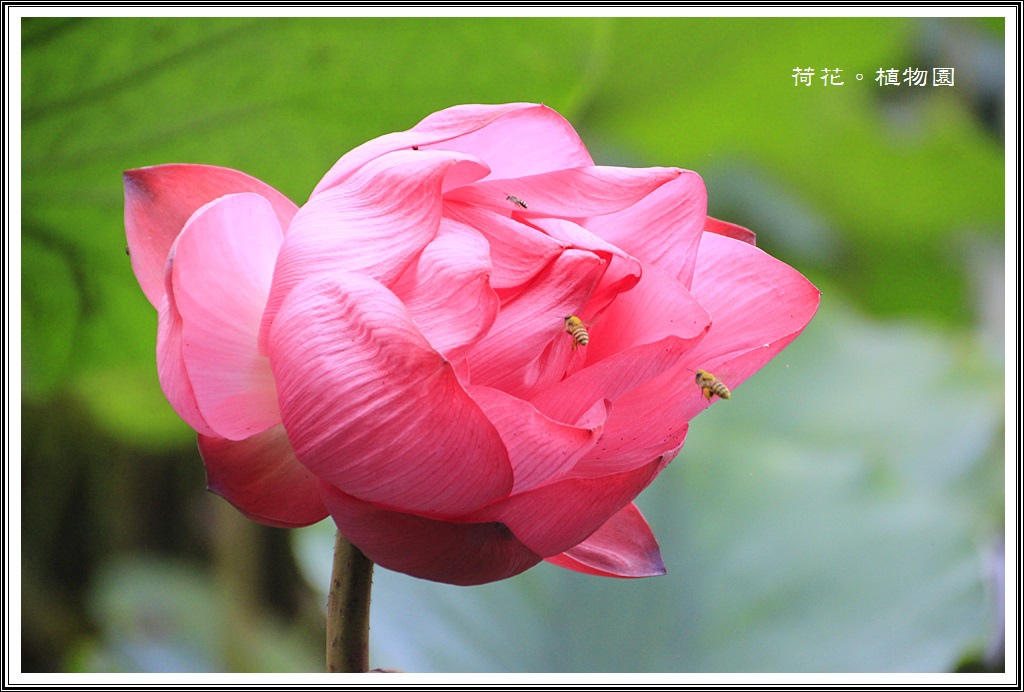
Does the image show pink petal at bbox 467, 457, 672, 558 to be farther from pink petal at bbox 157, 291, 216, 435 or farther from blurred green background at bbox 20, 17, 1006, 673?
blurred green background at bbox 20, 17, 1006, 673

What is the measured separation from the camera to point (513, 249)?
0.22m

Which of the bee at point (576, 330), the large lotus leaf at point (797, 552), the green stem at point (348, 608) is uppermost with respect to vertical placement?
the bee at point (576, 330)

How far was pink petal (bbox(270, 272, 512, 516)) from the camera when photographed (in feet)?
0.64

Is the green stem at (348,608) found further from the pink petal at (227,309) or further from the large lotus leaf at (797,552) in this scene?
the large lotus leaf at (797,552)

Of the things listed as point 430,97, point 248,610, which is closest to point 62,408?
point 248,610

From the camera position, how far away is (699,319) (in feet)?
0.71

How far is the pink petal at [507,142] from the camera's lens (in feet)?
0.78

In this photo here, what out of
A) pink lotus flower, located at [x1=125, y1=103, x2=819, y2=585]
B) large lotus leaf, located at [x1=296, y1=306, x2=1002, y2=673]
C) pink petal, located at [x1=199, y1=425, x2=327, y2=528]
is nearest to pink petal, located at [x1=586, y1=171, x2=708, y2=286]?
pink lotus flower, located at [x1=125, y1=103, x2=819, y2=585]

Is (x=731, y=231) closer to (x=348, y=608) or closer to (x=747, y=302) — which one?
(x=747, y=302)

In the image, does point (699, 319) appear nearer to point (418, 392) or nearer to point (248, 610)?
point (418, 392)

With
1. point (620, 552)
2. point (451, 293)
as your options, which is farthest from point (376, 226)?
point (620, 552)

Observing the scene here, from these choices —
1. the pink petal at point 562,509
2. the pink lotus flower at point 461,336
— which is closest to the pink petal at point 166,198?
the pink lotus flower at point 461,336

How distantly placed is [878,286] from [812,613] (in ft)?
0.90

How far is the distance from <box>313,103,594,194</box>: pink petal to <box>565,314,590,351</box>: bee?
0.05 m
